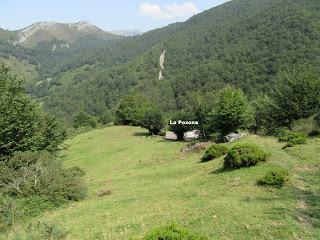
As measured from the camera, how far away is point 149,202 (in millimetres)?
23578

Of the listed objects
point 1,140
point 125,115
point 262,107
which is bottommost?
point 125,115

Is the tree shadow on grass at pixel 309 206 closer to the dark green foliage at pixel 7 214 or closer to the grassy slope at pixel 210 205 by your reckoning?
the grassy slope at pixel 210 205

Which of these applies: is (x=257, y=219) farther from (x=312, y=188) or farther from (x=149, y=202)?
(x=149, y=202)

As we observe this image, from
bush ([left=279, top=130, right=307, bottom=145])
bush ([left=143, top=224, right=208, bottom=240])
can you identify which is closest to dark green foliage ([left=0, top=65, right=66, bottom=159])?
bush ([left=279, top=130, right=307, bottom=145])

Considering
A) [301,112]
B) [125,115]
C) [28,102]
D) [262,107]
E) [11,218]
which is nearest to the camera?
[11,218]

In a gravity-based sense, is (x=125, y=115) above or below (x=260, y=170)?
below

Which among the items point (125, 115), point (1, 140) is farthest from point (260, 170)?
point (125, 115)

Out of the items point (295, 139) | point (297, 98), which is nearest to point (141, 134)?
point (297, 98)

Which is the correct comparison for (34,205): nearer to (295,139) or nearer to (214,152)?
(214,152)

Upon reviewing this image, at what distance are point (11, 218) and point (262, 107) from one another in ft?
170

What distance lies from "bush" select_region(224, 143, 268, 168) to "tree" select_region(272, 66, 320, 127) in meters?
30.1

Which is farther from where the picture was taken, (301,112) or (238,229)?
(301,112)

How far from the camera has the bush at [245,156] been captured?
89.6ft

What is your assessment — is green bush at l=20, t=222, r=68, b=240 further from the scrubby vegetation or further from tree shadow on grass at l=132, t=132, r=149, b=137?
tree shadow on grass at l=132, t=132, r=149, b=137
